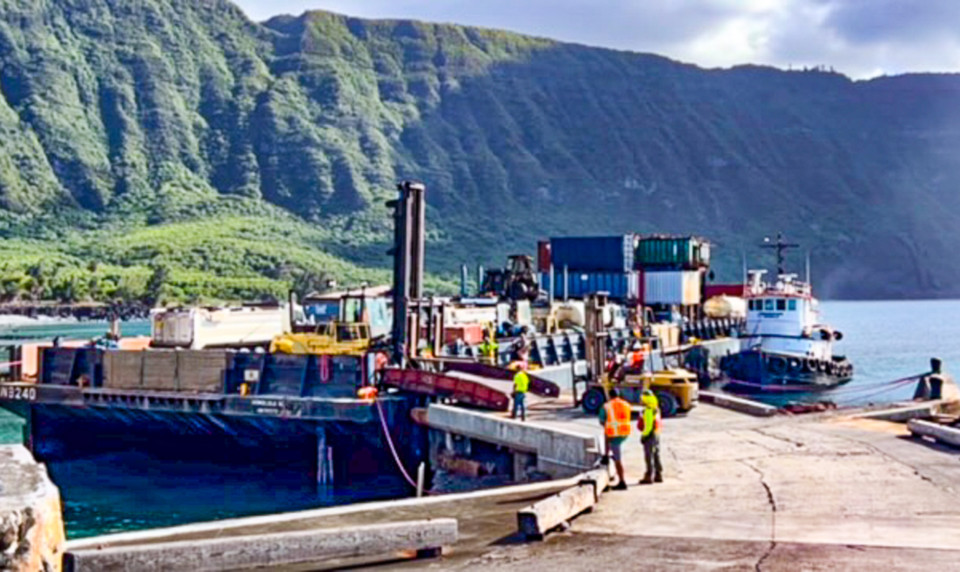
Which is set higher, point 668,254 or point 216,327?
Result: point 668,254

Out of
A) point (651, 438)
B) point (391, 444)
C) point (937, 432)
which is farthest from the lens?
point (391, 444)

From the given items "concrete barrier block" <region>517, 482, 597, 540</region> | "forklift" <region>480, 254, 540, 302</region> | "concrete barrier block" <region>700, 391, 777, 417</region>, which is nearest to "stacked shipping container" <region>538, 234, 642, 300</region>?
"forklift" <region>480, 254, 540, 302</region>

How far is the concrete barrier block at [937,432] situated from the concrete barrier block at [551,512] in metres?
9.33

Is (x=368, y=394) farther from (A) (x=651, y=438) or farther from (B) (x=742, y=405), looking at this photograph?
(A) (x=651, y=438)

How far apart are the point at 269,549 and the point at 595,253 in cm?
5977

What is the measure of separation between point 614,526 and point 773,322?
4673cm

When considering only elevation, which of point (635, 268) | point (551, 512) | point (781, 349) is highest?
point (635, 268)

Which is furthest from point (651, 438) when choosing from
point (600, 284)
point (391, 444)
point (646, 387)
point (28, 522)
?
point (600, 284)

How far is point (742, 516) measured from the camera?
615 inches

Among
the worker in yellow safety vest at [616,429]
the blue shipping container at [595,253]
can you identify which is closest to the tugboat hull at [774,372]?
the blue shipping container at [595,253]

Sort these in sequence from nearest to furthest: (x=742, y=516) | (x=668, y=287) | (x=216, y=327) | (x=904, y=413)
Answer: (x=742, y=516) → (x=904, y=413) → (x=216, y=327) → (x=668, y=287)

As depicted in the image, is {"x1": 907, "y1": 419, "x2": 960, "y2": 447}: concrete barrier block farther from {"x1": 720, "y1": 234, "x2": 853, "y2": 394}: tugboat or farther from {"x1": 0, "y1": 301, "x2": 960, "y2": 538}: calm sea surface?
{"x1": 720, "y1": 234, "x2": 853, "y2": 394}: tugboat

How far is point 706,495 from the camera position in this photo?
17.3 metres

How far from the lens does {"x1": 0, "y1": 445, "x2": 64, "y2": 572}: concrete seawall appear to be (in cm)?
879
